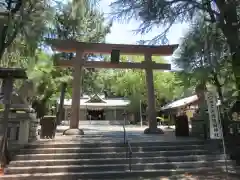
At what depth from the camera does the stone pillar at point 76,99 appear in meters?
11.2

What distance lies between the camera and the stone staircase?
6746 millimetres

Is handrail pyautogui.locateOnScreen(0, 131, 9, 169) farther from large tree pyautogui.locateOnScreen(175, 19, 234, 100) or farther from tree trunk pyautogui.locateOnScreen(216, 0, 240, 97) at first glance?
tree trunk pyautogui.locateOnScreen(216, 0, 240, 97)

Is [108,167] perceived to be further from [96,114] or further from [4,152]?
[96,114]

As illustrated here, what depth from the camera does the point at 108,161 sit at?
735cm

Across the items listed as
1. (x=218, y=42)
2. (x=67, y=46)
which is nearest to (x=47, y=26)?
(x=67, y=46)

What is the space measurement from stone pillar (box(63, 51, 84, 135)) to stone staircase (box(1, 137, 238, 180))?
2974 millimetres

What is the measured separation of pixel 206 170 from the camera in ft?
23.3

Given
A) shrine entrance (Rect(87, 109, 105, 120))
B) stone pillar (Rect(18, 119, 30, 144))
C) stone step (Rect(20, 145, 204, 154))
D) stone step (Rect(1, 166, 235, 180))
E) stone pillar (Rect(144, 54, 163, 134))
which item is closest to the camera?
stone step (Rect(1, 166, 235, 180))

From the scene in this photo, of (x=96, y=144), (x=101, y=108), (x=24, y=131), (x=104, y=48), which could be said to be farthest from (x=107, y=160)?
(x=101, y=108)

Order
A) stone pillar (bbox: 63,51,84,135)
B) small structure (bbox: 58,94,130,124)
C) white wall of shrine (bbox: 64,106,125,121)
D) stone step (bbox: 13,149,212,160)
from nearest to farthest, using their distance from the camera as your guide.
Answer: stone step (bbox: 13,149,212,160) < stone pillar (bbox: 63,51,84,135) < small structure (bbox: 58,94,130,124) < white wall of shrine (bbox: 64,106,125,121)

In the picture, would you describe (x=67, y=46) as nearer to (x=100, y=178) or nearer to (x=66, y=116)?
(x=100, y=178)

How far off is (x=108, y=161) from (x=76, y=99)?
16.0 feet

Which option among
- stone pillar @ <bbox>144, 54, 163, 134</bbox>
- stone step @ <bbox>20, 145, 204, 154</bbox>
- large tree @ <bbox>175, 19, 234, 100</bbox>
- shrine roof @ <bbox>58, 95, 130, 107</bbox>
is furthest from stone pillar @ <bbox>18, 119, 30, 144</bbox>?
shrine roof @ <bbox>58, 95, 130, 107</bbox>

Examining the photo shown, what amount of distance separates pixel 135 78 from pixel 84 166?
23.5 meters
